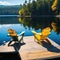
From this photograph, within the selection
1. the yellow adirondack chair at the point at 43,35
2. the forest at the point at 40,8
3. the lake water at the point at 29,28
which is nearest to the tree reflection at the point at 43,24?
the lake water at the point at 29,28

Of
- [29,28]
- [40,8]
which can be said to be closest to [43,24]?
[29,28]

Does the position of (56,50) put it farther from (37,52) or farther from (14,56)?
(14,56)

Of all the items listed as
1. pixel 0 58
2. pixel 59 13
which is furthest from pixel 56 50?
pixel 59 13

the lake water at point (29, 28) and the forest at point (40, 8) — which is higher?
the lake water at point (29, 28)

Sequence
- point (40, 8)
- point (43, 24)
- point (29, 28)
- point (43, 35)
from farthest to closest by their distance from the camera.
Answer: point (40, 8) < point (43, 24) < point (29, 28) < point (43, 35)

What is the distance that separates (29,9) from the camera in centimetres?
13862

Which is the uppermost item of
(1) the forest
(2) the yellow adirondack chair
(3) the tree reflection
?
(2) the yellow adirondack chair

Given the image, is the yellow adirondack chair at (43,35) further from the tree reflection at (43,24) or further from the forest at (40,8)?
the forest at (40,8)

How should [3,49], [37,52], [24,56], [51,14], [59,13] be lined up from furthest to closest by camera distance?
[51,14] < [59,13] < [3,49] < [37,52] < [24,56]

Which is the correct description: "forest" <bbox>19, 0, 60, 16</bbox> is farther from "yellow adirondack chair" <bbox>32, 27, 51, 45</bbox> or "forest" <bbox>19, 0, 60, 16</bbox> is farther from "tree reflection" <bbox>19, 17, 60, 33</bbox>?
"yellow adirondack chair" <bbox>32, 27, 51, 45</bbox>

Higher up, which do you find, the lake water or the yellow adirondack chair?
the yellow adirondack chair

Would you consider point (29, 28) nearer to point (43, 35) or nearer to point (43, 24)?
point (43, 24)

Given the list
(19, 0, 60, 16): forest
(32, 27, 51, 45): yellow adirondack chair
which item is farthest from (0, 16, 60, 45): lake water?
(19, 0, 60, 16): forest

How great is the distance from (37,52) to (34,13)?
120620 mm
